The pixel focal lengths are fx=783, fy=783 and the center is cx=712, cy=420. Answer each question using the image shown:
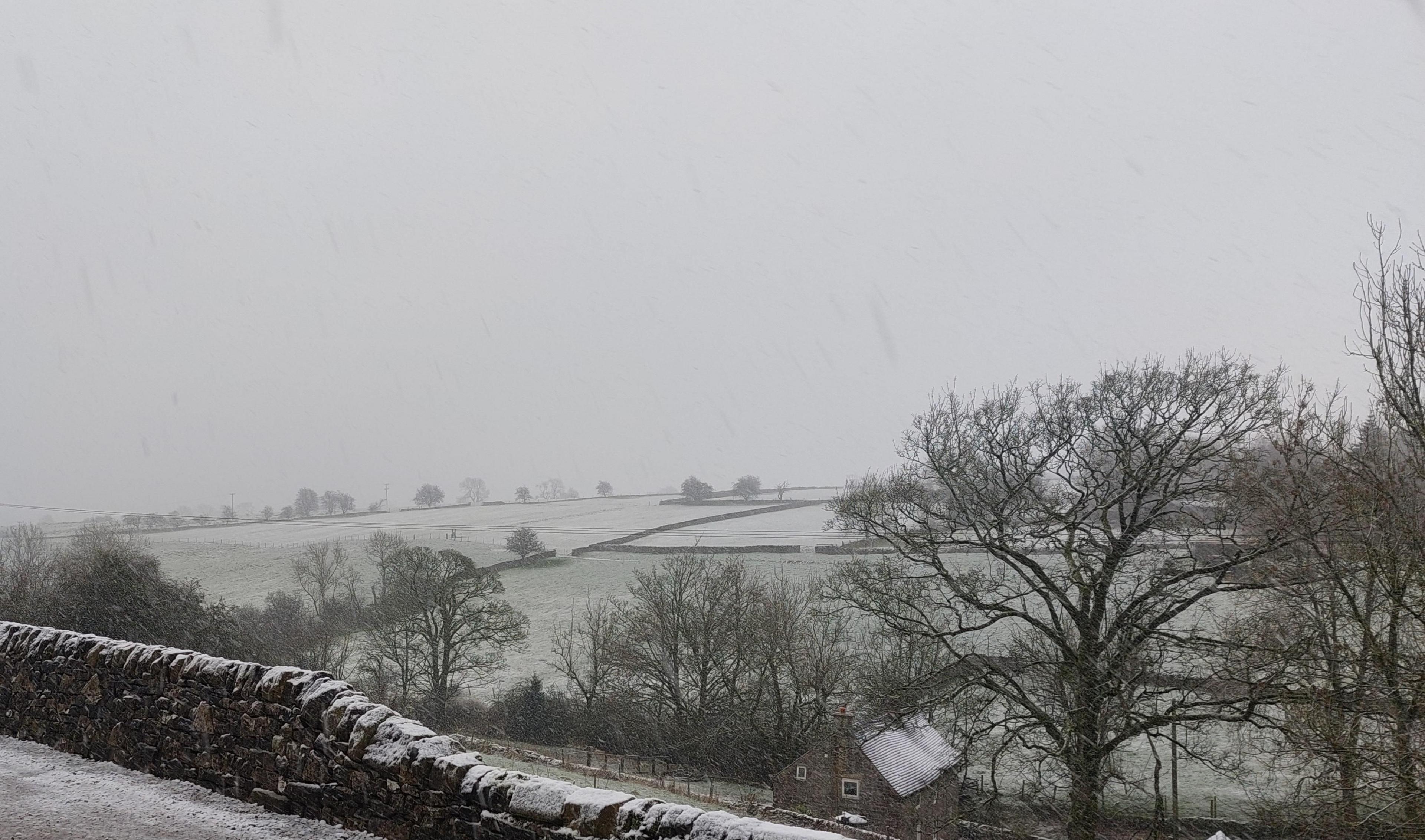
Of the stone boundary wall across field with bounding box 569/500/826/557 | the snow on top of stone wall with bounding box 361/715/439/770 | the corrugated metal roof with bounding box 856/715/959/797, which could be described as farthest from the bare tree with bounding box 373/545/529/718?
the snow on top of stone wall with bounding box 361/715/439/770

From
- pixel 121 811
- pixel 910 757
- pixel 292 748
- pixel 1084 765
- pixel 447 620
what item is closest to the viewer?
pixel 292 748

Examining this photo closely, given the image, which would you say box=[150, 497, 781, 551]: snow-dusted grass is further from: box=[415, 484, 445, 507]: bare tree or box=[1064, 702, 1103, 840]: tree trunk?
box=[1064, 702, 1103, 840]: tree trunk

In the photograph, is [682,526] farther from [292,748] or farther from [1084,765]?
[292,748]

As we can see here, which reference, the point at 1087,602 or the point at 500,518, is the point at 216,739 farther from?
the point at 500,518

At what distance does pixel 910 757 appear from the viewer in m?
23.2

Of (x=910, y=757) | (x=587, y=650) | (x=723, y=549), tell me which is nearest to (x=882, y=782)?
(x=910, y=757)

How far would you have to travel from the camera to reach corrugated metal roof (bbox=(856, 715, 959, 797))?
21953mm

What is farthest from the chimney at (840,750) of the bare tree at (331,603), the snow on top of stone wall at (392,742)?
the bare tree at (331,603)

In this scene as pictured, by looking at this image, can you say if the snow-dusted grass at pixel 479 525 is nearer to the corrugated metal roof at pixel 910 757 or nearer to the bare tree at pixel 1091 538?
the corrugated metal roof at pixel 910 757

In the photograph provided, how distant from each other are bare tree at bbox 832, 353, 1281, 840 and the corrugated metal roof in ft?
14.3

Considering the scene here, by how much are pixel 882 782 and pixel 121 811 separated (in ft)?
66.8

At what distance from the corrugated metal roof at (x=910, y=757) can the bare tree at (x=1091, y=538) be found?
4.37 metres

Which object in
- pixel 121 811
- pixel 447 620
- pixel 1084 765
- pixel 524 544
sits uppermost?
pixel 121 811

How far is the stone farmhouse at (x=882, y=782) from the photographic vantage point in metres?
21.8
